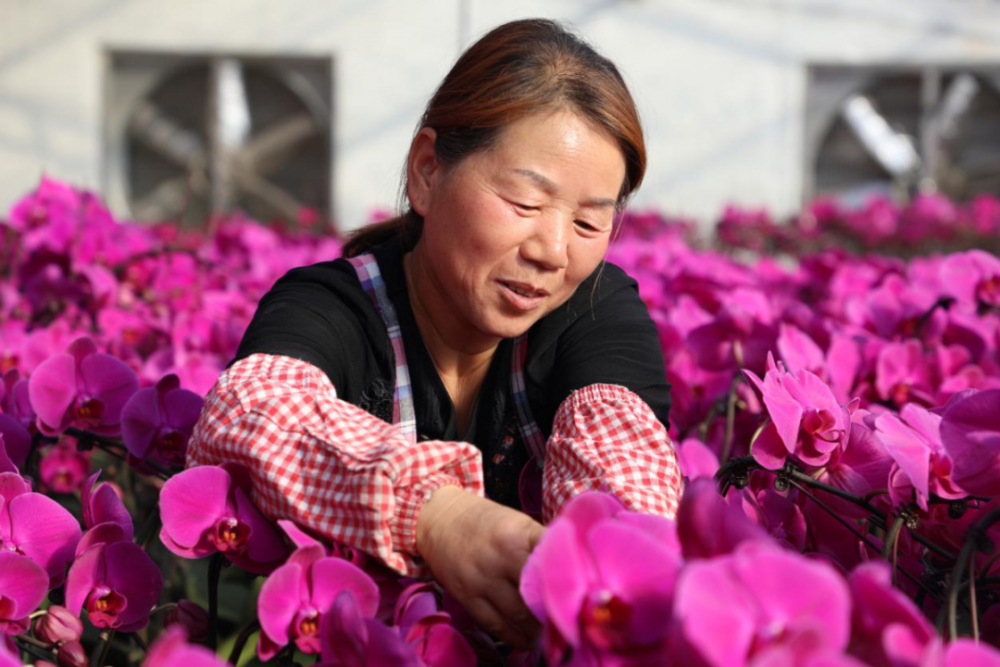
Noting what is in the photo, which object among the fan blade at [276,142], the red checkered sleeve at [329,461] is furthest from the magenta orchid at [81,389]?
the fan blade at [276,142]

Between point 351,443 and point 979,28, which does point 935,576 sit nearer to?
point 351,443

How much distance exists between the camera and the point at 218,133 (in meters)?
11.3

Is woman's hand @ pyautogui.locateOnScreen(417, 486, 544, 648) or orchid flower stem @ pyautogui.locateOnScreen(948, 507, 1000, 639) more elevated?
orchid flower stem @ pyautogui.locateOnScreen(948, 507, 1000, 639)

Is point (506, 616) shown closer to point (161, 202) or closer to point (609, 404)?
point (609, 404)

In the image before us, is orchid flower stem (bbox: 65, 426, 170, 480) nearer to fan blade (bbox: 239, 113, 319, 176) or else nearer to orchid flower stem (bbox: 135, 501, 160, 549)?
orchid flower stem (bbox: 135, 501, 160, 549)

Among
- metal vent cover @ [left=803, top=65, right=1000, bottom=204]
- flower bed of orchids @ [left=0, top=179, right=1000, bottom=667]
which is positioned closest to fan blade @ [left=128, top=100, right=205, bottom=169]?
metal vent cover @ [left=803, top=65, right=1000, bottom=204]

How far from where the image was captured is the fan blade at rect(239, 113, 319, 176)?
36.7 feet

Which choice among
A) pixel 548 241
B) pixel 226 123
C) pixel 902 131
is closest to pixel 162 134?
pixel 226 123

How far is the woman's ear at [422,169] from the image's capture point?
4.67 ft

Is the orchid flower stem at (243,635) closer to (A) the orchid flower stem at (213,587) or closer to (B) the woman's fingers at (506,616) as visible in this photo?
(A) the orchid flower stem at (213,587)

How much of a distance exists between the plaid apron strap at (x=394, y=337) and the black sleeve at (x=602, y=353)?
16cm

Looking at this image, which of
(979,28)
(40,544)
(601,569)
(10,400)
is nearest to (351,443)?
(40,544)

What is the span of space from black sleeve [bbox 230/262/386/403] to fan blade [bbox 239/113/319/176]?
10040 mm

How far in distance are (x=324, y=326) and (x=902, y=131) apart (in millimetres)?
11576
